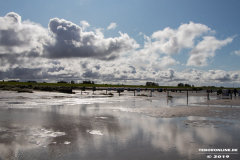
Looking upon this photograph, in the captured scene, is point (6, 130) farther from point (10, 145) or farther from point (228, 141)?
point (228, 141)

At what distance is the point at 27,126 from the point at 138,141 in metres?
5.81

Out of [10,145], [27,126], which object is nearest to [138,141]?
[10,145]

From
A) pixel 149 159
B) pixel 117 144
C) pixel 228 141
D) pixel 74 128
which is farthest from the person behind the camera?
pixel 74 128

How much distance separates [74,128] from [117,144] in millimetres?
3238

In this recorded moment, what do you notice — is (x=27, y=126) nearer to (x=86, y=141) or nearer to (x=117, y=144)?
(x=86, y=141)

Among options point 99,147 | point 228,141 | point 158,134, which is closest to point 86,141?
point 99,147

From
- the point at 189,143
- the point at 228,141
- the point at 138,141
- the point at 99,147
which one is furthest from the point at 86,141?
the point at 228,141

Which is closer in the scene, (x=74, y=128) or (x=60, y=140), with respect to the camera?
(x=60, y=140)

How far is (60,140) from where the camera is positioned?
7168 mm

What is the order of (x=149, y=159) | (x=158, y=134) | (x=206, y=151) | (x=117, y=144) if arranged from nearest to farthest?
(x=149, y=159) < (x=206, y=151) < (x=117, y=144) < (x=158, y=134)

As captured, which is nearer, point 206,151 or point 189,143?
point 206,151

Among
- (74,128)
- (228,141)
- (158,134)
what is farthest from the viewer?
(74,128)

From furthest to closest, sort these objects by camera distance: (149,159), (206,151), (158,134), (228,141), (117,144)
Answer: (158,134) < (228,141) < (117,144) < (206,151) < (149,159)

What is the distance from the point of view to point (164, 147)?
6570 mm
